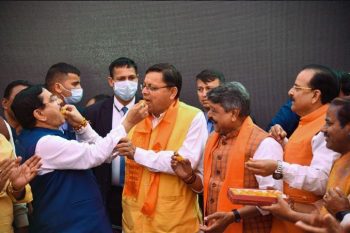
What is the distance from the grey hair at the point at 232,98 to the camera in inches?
133

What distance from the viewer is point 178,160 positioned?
11.4ft

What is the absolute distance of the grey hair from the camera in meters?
3.39

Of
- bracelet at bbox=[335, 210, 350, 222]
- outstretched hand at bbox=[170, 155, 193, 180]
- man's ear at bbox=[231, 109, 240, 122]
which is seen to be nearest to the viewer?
bracelet at bbox=[335, 210, 350, 222]

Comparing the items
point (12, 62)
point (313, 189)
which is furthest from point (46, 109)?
point (12, 62)

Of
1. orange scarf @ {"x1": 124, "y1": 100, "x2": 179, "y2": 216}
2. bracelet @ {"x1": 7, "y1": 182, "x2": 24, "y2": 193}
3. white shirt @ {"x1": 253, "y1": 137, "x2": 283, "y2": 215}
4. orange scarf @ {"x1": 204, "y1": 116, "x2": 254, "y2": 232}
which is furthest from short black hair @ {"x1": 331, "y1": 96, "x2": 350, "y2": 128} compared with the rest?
bracelet @ {"x1": 7, "y1": 182, "x2": 24, "y2": 193}

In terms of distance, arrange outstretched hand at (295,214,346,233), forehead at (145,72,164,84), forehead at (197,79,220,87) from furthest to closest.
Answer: forehead at (197,79,220,87), forehead at (145,72,164,84), outstretched hand at (295,214,346,233)

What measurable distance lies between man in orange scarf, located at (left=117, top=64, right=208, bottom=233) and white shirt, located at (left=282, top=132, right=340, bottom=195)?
2.52ft

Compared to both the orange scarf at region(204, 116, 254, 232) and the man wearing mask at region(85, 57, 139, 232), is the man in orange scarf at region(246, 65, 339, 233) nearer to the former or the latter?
the orange scarf at region(204, 116, 254, 232)

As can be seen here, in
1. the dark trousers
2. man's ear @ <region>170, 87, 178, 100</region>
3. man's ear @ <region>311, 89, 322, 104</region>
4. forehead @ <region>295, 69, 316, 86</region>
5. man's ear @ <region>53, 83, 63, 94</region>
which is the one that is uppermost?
forehead @ <region>295, 69, 316, 86</region>

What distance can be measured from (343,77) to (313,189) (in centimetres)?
119

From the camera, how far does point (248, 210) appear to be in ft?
10.5

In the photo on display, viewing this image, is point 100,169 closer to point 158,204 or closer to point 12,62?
point 158,204

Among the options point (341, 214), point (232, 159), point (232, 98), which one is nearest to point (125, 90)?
point (232, 98)

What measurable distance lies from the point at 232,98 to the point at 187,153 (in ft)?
1.75
